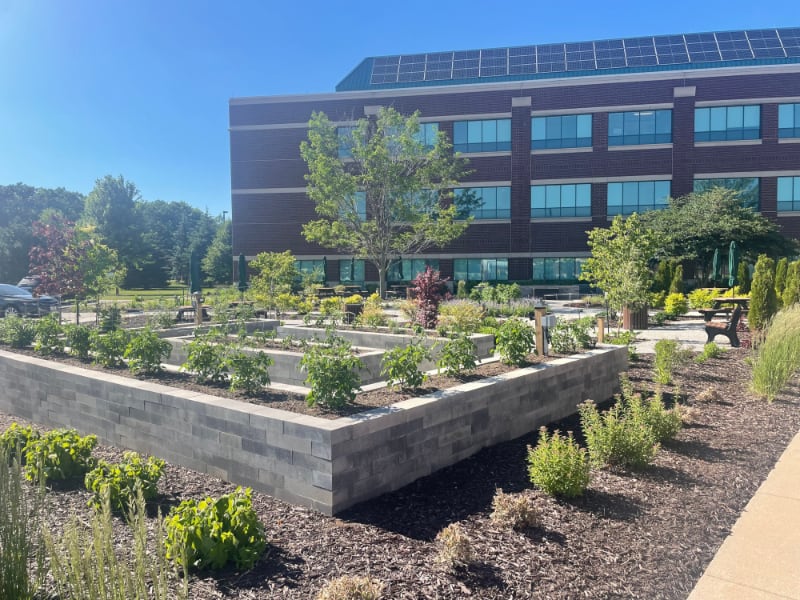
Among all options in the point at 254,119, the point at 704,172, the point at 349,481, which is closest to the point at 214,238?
the point at 254,119

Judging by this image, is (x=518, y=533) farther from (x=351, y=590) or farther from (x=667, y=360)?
(x=667, y=360)

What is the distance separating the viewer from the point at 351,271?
134ft

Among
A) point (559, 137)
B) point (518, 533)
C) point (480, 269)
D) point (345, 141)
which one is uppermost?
point (559, 137)

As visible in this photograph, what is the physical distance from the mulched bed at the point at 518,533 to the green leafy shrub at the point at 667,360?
255 cm

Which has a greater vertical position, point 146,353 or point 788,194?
point 788,194

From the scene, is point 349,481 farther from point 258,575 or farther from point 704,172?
point 704,172

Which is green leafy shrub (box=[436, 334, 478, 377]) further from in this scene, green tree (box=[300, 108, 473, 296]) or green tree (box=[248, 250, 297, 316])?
green tree (box=[300, 108, 473, 296])

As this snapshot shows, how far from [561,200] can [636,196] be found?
4470 mm

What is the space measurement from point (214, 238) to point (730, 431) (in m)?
68.5

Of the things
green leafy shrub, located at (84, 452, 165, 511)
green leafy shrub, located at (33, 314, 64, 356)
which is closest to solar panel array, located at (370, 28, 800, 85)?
green leafy shrub, located at (33, 314, 64, 356)

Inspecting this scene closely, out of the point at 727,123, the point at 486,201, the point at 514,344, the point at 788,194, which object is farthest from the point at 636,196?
the point at 514,344

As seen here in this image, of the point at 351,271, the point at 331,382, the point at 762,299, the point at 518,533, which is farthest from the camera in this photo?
the point at 351,271

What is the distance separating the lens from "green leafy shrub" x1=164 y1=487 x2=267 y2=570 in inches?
158

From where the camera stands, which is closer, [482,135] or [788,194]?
[788,194]
